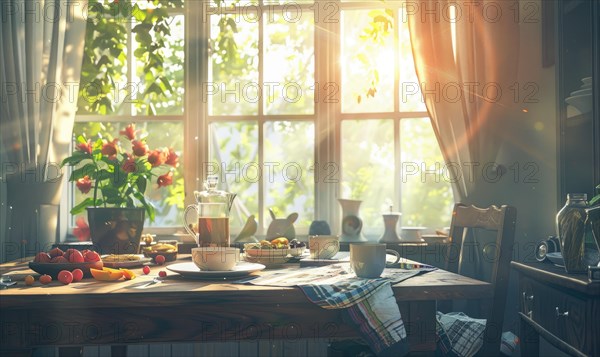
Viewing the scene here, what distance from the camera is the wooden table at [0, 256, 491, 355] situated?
137 centimetres

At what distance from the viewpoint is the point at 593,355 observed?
1.52m

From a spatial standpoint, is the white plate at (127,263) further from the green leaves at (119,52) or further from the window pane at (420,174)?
the window pane at (420,174)

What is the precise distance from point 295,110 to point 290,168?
11.6 inches

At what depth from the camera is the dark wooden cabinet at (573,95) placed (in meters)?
2.29

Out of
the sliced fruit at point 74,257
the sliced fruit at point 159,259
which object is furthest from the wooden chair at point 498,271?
the sliced fruit at point 74,257

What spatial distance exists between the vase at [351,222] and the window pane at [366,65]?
1.76 ft

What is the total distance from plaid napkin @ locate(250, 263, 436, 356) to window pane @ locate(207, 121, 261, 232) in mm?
1910

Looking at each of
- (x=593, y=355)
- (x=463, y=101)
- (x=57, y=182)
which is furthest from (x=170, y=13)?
(x=593, y=355)

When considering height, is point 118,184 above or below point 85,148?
below

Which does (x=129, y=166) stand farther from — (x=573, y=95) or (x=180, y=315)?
(x=573, y=95)

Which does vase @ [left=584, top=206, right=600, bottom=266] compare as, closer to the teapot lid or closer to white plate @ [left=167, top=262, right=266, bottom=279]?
white plate @ [left=167, top=262, right=266, bottom=279]

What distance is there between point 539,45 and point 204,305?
2278 mm

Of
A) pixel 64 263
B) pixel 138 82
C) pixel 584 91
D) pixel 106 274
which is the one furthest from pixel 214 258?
pixel 138 82

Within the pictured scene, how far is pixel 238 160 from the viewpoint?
335 cm
